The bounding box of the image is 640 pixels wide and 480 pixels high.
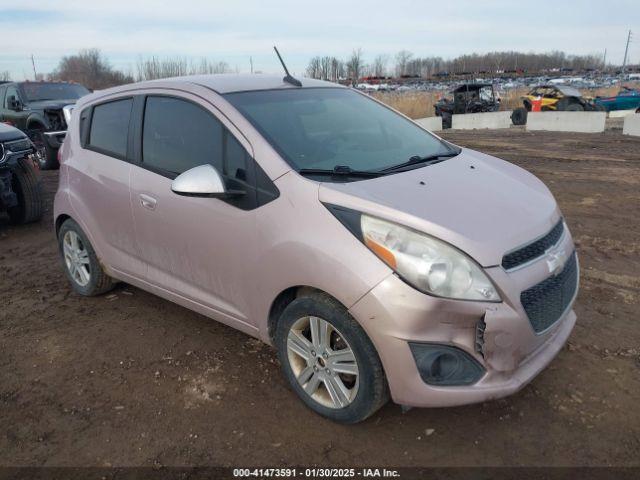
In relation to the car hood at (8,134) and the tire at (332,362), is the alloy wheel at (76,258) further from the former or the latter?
the car hood at (8,134)

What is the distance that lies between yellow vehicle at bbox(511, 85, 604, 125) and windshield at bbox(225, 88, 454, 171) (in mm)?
19959

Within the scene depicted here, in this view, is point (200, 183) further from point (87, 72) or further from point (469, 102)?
point (87, 72)

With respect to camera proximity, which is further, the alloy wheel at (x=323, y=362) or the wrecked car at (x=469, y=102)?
the wrecked car at (x=469, y=102)

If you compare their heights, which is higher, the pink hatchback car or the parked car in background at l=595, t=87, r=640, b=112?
the pink hatchback car

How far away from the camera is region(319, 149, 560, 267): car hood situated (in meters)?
2.40

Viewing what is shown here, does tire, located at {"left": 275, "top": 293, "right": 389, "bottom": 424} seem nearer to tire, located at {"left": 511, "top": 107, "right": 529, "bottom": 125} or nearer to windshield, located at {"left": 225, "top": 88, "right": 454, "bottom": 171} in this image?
windshield, located at {"left": 225, "top": 88, "right": 454, "bottom": 171}

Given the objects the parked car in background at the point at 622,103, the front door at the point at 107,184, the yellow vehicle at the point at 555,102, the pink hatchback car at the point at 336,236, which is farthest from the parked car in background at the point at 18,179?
the parked car in background at the point at 622,103

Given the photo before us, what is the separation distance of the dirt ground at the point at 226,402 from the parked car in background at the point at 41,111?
25.1ft

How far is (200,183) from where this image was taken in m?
2.84

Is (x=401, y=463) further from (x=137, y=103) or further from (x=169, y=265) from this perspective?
(x=137, y=103)

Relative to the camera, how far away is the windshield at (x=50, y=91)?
1208 centimetres

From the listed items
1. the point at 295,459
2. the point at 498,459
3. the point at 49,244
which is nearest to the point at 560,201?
the point at 498,459

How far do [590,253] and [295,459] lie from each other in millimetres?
3902

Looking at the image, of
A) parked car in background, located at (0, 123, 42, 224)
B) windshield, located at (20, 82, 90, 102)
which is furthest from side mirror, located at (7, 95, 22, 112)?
parked car in background, located at (0, 123, 42, 224)
